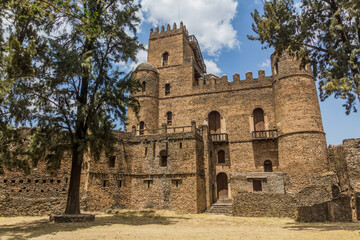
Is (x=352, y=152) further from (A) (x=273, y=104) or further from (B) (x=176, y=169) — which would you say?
(B) (x=176, y=169)

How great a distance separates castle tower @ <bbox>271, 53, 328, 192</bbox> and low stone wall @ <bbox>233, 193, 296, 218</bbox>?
3605 mm

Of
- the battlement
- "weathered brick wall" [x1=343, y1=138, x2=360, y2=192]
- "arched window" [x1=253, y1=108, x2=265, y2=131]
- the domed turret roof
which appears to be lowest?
"weathered brick wall" [x1=343, y1=138, x2=360, y2=192]

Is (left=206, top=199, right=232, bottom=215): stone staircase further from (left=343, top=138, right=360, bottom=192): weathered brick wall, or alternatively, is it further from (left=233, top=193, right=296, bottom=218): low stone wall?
(left=343, top=138, right=360, bottom=192): weathered brick wall

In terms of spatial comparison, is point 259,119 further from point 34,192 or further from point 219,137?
point 34,192

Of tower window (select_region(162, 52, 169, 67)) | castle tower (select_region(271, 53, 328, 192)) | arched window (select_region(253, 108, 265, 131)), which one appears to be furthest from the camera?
tower window (select_region(162, 52, 169, 67))

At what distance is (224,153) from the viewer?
85.3 feet

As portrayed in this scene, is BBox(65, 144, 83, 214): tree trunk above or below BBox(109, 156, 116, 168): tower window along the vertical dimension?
below

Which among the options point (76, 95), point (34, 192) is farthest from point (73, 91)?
point (34, 192)

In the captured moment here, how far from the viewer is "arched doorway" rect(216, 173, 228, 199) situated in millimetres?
25016

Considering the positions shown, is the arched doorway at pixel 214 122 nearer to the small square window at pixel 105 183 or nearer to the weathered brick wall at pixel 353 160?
the small square window at pixel 105 183

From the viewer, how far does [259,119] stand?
2597 cm

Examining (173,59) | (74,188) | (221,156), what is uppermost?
(173,59)

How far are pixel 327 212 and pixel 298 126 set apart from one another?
350 inches

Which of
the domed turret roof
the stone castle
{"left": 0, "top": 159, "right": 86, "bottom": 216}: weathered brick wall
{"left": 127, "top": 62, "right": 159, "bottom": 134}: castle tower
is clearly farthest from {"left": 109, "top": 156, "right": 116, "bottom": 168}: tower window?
the domed turret roof
